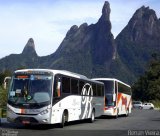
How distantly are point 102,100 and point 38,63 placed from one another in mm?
171177

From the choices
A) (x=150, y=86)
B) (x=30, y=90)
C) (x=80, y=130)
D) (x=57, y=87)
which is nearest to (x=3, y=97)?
(x=57, y=87)

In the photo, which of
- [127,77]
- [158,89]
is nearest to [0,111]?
[158,89]

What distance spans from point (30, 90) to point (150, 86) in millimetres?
75115

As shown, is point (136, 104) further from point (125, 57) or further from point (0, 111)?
point (125, 57)

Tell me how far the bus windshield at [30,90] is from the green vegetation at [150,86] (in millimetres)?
71354

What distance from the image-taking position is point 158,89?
87.6 m

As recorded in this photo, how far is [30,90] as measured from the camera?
699 inches

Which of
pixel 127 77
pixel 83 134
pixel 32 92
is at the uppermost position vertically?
pixel 127 77

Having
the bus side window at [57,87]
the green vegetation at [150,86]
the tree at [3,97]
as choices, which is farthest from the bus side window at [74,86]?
the green vegetation at [150,86]

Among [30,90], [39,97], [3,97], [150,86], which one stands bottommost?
[39,97]

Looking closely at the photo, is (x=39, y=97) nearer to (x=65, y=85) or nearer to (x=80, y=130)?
(x=80, y=130)

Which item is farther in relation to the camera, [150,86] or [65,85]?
[150,86]

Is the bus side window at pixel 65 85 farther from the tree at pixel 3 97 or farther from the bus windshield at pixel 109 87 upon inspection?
the tree at pixel 3 97

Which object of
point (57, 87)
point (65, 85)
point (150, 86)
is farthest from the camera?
point (150, 86)
